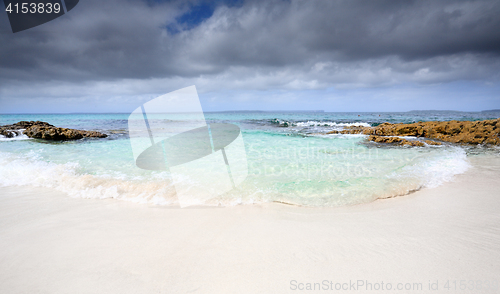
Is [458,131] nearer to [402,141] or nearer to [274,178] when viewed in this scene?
[402,141]

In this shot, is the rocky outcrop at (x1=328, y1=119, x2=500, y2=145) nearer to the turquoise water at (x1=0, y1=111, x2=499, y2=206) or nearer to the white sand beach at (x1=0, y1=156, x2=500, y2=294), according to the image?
the turquoise water at (x1=0, y1=111, x2=499, y2=206)

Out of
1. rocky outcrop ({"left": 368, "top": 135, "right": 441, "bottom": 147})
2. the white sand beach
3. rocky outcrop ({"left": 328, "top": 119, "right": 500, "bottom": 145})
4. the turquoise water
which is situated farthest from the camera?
rocky outcrop ({"left": 328, "top": 119, "right": 500, "bottom": 145})

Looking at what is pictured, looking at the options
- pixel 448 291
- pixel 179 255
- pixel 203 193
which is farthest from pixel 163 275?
pixel 448 291

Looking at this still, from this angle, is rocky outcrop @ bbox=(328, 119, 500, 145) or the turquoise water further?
rocky outcrop @ bbox=(328, 119, 500, 145)

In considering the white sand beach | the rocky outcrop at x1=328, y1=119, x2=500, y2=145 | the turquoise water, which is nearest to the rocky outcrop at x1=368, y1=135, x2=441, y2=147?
the rocky outcrop at x1=328, y1=119, x2=500, y2=145

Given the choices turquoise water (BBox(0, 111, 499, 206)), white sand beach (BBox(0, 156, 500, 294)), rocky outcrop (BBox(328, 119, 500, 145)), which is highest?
rocky outcrop (BBox(328, 119, 500, 145))

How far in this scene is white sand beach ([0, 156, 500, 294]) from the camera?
1.70 meters

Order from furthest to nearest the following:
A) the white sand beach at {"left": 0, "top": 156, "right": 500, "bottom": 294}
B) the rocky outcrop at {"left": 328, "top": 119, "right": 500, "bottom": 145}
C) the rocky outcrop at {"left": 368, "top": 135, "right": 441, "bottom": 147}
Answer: the rocky outcrop at {"left": 328, "top": 119, "right": 500, "bottom": 145} < the rocky outcrop at {"left": 368, "top": 135, "right": 441, "bottom": 147} < the white sand beach at {"left": 0, "top": 156, "right": 500, "bottom": 294}

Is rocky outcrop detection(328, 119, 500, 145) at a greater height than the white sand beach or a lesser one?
greater

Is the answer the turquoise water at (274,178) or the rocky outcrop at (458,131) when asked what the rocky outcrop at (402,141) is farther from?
the turquoise water at (274,178)

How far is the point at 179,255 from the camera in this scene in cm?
202

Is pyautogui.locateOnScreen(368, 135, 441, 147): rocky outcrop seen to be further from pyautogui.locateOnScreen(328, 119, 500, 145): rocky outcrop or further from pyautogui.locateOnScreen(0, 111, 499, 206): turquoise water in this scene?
pyautogui.locateOnScreen(0, 111, 499, 206): turquoise water

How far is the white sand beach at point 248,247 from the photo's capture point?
1704 millimetres

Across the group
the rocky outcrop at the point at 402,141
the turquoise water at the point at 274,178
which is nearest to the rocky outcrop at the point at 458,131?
the rocky outcrop at the point at 402,141
